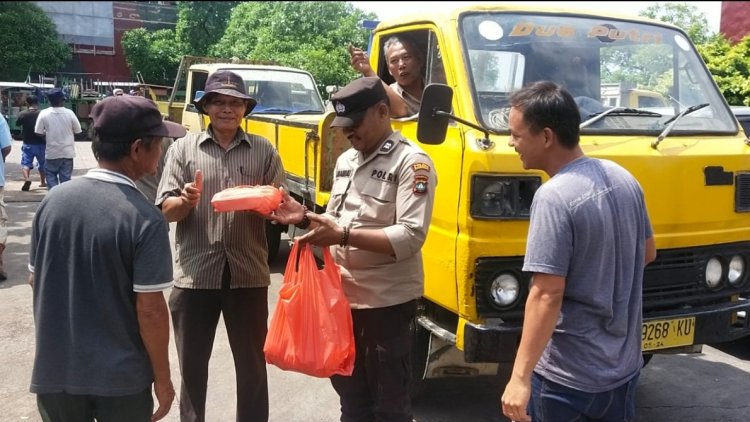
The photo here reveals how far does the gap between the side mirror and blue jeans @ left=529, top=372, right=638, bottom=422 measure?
4.30 ft

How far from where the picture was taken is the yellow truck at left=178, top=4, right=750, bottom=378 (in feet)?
9.75

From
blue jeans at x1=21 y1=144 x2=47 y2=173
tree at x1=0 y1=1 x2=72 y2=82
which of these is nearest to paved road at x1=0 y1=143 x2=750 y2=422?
blue jeans at x1=21 y1=144 x2=47 y2=173

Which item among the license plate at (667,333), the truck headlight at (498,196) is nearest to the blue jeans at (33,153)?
the truck headlight at (498,196)

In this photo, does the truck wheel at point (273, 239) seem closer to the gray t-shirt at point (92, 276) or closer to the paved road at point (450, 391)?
the paved road at point (450, 391)

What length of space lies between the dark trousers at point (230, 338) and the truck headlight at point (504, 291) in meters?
1.09

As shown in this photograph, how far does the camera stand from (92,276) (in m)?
1.97

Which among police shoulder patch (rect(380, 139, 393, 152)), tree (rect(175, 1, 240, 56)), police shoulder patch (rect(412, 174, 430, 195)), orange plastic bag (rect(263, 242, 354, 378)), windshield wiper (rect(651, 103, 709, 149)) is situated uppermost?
tree (rect(175, 1, 240, 56))

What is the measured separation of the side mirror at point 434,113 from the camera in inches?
116

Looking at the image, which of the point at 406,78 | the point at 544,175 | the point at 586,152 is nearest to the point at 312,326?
the point at 544,175

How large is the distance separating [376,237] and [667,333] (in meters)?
1.74

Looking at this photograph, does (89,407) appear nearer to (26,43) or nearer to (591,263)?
(591,263)

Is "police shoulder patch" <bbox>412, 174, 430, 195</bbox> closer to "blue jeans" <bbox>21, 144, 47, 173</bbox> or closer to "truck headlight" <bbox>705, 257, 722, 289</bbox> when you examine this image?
Result: "truck headlight" <bbox>705, 257, 722, 289</bbox>

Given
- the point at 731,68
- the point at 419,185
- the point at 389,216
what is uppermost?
the point at 731,68

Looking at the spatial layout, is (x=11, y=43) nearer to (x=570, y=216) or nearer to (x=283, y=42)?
(x=283, y=42)
